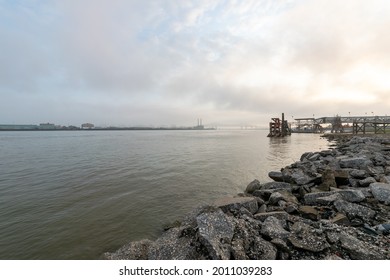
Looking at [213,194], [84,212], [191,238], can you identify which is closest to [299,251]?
[191,238]

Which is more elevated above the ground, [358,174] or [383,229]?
[358,174]

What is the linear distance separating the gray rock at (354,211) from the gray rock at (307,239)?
2.19 metres

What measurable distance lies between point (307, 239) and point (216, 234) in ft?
6.47

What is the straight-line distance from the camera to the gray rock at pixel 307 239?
3925 mm

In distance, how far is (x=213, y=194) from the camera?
10203 millimetres

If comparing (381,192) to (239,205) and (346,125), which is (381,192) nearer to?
(239,205)

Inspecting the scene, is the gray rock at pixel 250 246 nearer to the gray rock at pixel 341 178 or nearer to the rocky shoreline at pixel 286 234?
the rocky shoreline at pixel 286 234

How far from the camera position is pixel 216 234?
4.20m

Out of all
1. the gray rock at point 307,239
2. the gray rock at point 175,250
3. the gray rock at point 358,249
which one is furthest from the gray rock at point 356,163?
the gray rock at point 175,250

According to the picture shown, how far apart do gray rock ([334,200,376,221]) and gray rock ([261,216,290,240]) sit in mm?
2435

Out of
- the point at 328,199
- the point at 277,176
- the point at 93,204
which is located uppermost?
the point at 328,199

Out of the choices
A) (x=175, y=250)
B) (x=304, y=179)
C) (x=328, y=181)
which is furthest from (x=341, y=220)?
(x=175, y=250)
